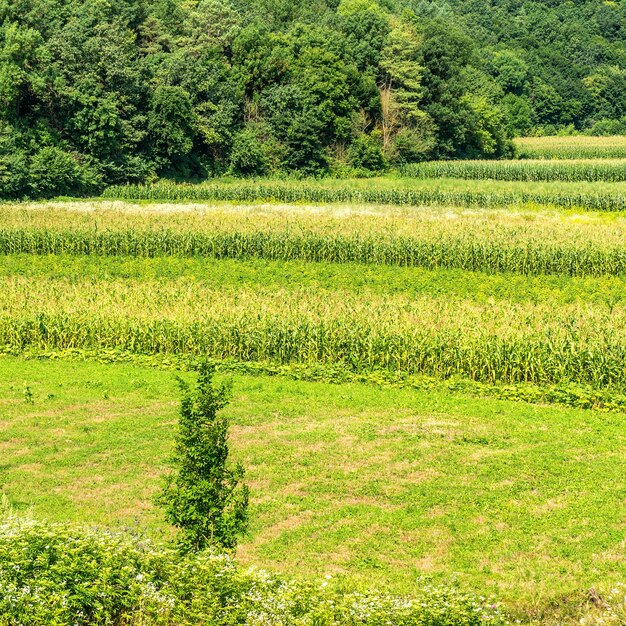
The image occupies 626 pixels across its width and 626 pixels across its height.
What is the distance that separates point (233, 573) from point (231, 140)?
62.0 meters

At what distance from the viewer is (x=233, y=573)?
35.9ft

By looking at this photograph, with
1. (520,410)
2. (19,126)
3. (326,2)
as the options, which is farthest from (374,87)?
(520,410)

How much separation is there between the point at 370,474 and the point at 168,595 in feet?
20.5

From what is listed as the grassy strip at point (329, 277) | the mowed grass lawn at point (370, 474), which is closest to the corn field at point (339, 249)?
the grassy strip at point (329, 277)

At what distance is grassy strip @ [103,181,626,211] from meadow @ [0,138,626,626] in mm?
11592

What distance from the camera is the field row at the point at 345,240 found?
3522cm

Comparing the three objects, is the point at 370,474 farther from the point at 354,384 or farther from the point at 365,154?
the point at 365,154

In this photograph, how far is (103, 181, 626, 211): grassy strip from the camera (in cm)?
5478

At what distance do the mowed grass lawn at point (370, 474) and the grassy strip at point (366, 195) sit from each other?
35.3 metres

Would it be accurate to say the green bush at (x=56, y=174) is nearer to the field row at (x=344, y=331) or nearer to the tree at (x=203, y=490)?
the field row at (x=344, y=331)

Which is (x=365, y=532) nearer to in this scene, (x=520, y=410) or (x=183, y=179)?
(x=520, y=410)

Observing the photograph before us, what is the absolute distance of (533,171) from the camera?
236 ft

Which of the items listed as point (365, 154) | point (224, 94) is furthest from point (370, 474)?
point (365, 154)

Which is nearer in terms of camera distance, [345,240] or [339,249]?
[339,249]
